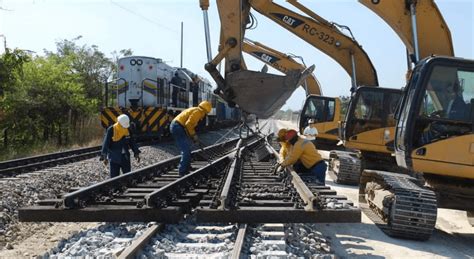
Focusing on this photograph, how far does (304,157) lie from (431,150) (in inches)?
96.3

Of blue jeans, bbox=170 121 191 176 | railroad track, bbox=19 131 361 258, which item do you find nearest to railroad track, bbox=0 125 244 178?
blue jeans, bbox=170 121 191 176

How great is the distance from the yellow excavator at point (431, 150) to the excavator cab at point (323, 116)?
371 inches

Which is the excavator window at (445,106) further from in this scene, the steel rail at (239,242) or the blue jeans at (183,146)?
the blue jeans at (183,146)

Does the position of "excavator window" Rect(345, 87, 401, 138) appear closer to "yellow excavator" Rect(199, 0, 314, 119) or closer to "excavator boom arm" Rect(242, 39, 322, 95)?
"yellow excavator" Rect(199, 0, 314, 119)

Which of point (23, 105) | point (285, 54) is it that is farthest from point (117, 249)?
point (23, 105)

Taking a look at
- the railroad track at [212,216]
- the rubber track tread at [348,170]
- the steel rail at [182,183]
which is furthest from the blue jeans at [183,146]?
the rubber track tread at [348,170]

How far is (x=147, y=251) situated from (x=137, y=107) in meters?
14.4

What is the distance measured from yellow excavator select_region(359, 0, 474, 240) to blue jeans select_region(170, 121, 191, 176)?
3.49 m

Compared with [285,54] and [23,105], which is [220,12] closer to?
[285,54]

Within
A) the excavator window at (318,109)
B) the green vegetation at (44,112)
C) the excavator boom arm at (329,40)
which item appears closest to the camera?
the excavator boom arm at (329,40)

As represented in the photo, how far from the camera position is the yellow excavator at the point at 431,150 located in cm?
626

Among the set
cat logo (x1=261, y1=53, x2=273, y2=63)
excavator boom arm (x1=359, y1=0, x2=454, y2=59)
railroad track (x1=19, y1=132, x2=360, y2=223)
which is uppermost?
cat logo (x1=261, y1=53, x2=273, y2=63)

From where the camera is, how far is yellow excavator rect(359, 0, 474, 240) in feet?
20.5

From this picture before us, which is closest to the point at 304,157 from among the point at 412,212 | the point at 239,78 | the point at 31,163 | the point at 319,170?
the point at 319,170
